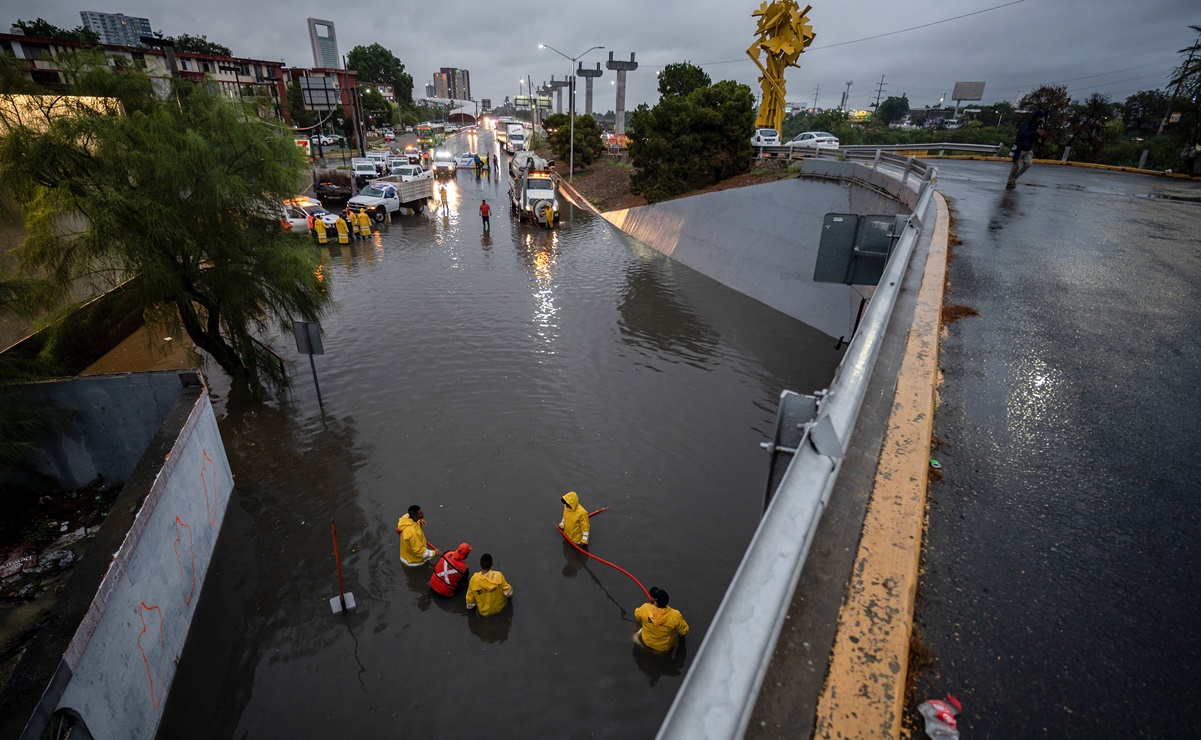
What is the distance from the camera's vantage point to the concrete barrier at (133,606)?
3.93 metres

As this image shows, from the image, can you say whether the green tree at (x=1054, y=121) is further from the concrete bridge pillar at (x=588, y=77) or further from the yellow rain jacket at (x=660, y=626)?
the concrete bridge pillar at (x=588, y=77)

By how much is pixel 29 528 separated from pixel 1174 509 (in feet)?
41.3

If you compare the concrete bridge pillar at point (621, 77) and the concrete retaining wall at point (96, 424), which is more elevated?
the concrete bridge pillar at point (621, 77)

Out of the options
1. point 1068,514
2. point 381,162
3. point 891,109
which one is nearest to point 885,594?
point 1068,514

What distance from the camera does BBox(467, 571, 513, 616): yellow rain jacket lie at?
248 inches

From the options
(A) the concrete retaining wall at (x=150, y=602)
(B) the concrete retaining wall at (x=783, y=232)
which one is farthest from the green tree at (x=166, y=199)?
(B) the concrete retaining wall at (x=783, y=232)

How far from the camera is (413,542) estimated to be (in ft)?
22.9

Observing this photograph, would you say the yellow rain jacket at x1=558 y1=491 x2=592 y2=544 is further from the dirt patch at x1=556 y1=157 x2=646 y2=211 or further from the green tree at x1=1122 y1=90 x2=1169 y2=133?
the green tree at x1=1122 y1=90 x2=1169 y2=133

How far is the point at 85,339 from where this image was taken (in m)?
10.8

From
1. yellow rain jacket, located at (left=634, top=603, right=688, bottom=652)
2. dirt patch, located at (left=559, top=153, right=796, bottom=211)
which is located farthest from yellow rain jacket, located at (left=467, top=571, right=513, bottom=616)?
dirt patch, located at (left=559, top=153, right=796, bottom=211)

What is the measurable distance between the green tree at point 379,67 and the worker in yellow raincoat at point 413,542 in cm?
13404

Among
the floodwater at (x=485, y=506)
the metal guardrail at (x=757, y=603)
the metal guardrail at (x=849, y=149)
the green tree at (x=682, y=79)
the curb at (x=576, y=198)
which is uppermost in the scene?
the green tree at (x=682, y=79)

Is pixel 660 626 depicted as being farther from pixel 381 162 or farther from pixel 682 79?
pixel 381 162

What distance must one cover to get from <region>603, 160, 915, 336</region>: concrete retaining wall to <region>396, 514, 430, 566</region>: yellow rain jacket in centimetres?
1237
